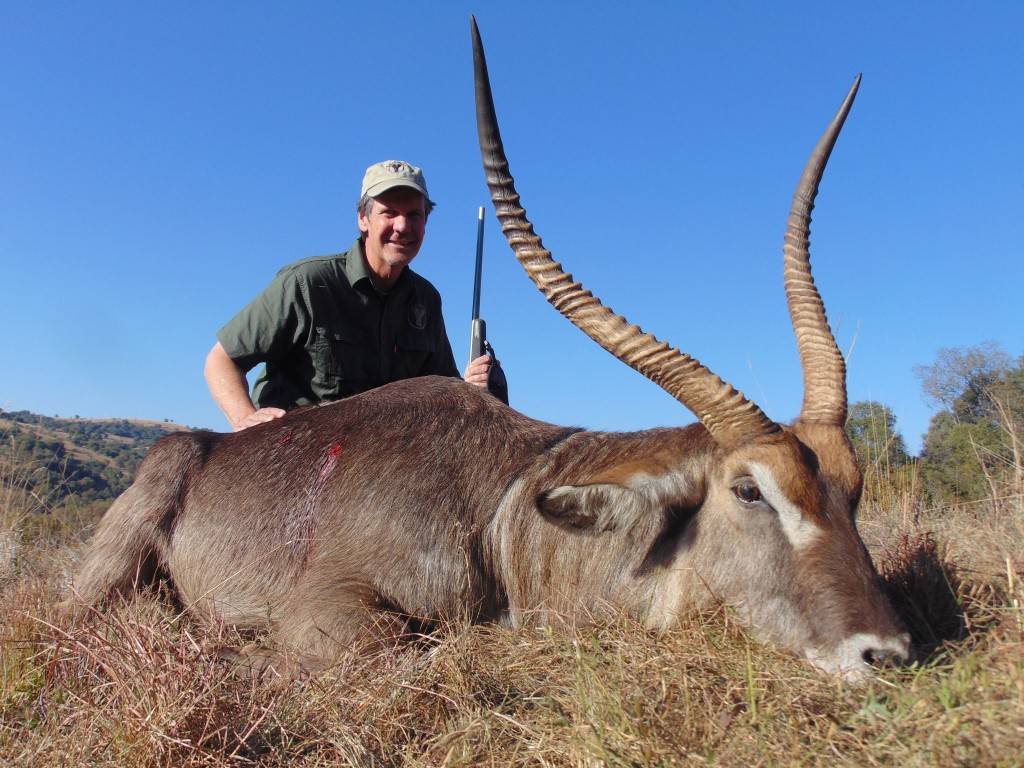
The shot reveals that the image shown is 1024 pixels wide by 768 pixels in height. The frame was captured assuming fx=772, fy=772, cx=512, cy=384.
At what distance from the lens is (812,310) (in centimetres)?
438

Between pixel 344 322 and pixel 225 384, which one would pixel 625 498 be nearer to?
pixel 344 322

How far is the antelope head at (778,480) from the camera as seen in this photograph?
3.10 meters

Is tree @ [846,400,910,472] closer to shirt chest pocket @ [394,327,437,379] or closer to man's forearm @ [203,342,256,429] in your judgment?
shirt chest pocket @ [394,327,437,379]

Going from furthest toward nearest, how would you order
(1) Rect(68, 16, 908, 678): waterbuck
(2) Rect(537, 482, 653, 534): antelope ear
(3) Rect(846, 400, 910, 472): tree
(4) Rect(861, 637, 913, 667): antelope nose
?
(3) Rect(846, 400, 910, 472): tree
(2) Rect(537, 482, 653, 534): antelope ear
(1) Rect(68, 16, 908, 678): waterbuck
(4) Rect(861, 637, 913, 667): antelope nose

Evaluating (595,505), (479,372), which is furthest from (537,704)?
(479,372)

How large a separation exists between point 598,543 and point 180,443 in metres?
2.73

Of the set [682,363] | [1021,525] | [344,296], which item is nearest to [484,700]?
[682,363]

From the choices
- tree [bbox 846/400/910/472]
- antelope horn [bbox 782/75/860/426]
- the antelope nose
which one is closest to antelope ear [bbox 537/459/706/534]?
antelope horn [bbox 782/75/860/426]

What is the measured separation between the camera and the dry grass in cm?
215

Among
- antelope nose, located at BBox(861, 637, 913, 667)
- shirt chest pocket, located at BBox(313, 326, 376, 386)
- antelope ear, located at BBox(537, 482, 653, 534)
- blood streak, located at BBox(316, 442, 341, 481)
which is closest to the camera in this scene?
antelope nose, located at BBox(861, 637, 913, 667)

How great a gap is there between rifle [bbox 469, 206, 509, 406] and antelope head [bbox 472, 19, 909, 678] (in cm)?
228

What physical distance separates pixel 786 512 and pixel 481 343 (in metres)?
4.87

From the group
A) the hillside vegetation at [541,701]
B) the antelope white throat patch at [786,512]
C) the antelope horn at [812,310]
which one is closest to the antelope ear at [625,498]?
the antelope white throat patch at [786,512]

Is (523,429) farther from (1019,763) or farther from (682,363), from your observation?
(1019,763)
